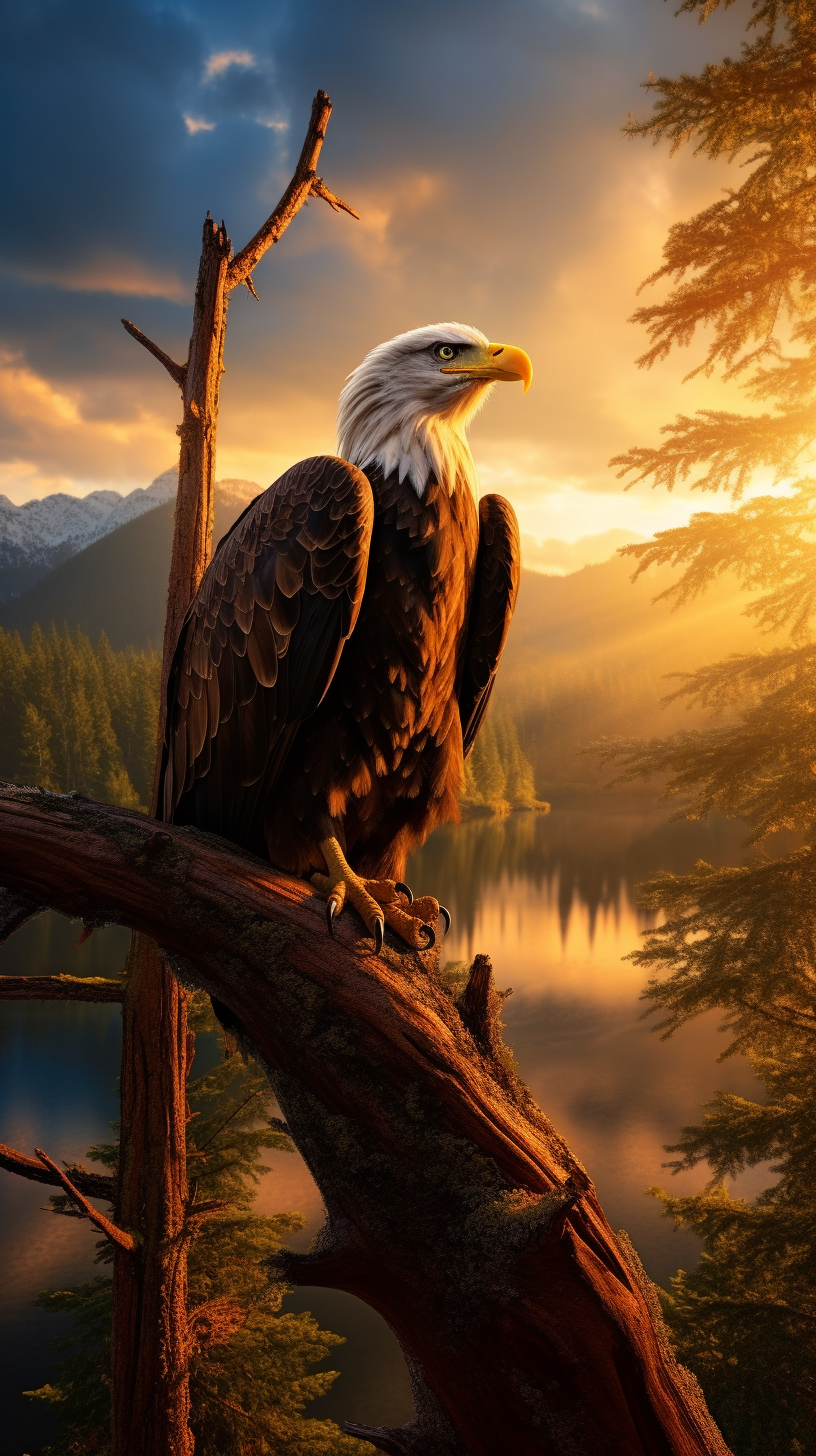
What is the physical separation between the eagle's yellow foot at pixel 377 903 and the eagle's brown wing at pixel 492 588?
3.54ft

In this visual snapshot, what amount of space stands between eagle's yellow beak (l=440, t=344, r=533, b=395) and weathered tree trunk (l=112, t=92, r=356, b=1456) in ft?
8.93

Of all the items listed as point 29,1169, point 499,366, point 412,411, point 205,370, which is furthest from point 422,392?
point 29,1169

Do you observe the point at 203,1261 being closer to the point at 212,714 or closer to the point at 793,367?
the point at 212,714

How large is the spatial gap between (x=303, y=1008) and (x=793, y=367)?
9520mm

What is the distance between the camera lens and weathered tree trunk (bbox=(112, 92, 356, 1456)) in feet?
17.9

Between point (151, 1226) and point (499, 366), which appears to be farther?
point (151, 1226)

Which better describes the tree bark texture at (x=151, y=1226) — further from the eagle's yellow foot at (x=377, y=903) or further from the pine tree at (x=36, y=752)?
the pine tree at (x=36, y=752)

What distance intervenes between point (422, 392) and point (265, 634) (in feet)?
3.91

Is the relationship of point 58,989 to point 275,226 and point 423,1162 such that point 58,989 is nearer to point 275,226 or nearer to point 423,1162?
point 423,1162

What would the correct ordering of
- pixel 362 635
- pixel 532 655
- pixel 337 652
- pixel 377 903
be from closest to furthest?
pixel 377 903
pixel 337 652
pixel 362 635
pixel 532 655

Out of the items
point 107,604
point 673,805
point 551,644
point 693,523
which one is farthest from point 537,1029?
point 551,644

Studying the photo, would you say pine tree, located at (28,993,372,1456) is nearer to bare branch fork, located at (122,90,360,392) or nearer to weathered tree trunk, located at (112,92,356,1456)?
weathered tree trunk, located at (112,92,356,1456)

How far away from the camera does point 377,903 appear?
278cm

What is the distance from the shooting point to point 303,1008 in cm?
232
